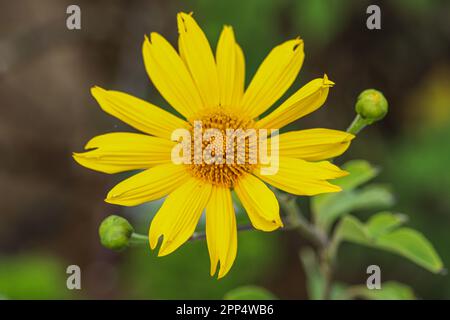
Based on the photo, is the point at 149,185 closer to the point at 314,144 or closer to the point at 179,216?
the point at 179,216

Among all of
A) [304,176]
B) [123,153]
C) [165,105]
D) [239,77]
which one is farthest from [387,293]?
[165,105]

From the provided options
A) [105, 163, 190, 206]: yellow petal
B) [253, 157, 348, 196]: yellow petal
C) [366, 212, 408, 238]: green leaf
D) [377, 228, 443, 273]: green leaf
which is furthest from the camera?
[366, 212, 408, 238]: green leaf

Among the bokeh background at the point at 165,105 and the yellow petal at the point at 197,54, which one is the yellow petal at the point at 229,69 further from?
the bokeh background at the point at 165,105

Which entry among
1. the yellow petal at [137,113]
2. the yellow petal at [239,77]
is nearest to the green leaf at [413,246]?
the yellow petal at [239,77]

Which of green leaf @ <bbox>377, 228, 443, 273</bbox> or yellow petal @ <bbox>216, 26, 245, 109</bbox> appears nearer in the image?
yellow petal @ <bbox>216, 26, 245, 109</bbox>

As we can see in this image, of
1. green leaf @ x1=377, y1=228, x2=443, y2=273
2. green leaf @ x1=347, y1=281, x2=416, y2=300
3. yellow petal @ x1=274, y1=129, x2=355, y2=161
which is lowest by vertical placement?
green leaf @ x1=347, y1=281, x2=416, y2=300

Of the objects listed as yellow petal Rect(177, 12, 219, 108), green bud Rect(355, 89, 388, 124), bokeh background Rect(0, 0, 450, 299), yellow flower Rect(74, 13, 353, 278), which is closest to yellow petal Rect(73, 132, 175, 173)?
yellow flower Rect(74, 13, 353, 278)

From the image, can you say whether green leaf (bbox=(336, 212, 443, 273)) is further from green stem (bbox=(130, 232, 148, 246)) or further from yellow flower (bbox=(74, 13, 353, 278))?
green stem (bbox=(130, 232, 148, 246))
